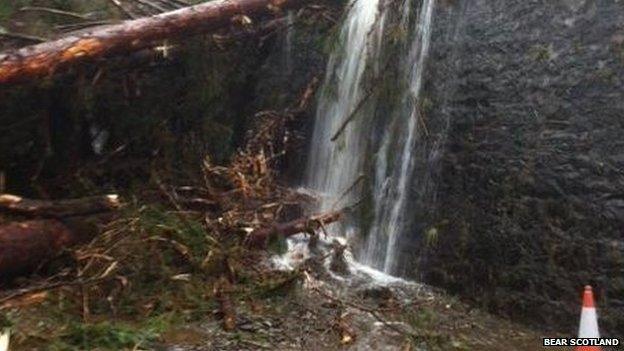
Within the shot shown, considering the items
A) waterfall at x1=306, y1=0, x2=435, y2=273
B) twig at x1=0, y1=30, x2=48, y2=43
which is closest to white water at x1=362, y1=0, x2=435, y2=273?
waterfall at x1=306, y1=0, x2=435, y2=273

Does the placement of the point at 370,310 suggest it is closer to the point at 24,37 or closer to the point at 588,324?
the point at 588,324

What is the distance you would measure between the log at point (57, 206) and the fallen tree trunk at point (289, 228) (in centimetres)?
140

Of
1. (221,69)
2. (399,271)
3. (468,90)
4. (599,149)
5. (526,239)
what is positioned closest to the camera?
(599,149)

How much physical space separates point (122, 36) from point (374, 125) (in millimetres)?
3046

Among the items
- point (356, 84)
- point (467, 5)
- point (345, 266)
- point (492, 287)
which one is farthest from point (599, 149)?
point (356, 84)

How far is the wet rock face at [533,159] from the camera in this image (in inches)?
182

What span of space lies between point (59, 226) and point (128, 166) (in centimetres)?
176

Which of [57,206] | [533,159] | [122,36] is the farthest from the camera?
[122,36]

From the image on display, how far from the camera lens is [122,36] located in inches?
213

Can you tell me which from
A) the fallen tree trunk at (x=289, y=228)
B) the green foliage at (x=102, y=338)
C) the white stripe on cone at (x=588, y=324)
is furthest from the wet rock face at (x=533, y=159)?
the green foliage at (x=102, y=338)

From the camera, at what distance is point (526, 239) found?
16.6 ft

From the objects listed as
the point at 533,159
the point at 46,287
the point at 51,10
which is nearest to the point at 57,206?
the point at 46,287

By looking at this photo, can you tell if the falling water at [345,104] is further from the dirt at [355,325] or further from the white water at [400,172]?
the dirt at [355,325]

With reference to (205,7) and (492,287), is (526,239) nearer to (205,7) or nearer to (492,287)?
(492,287)
